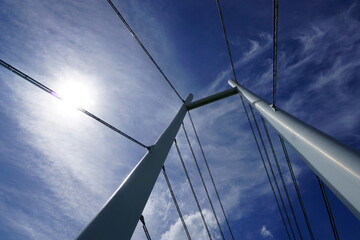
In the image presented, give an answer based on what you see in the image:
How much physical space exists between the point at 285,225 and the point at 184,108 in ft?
26.1

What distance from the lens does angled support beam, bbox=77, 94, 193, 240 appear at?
10.2ft

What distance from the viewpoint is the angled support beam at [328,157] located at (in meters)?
2.64

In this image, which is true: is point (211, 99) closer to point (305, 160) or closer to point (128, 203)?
point (305, 160)

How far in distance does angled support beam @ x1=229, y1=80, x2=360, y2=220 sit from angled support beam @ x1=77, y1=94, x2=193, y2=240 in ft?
10.4

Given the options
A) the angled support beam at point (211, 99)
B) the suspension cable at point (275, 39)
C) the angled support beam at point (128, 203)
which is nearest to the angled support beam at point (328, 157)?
the suspension cable at point (275, 39)

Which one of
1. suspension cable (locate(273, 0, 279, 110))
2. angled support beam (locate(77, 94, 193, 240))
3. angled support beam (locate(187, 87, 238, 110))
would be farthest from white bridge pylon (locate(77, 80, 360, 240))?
angled support beam (locate(187, 87, 238, 110))

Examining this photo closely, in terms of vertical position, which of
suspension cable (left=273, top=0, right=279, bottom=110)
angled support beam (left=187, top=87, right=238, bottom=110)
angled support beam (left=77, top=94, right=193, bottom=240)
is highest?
angled support beam (left=187, top=87, right=238, bottom=110)

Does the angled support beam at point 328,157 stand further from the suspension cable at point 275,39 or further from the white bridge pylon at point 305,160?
the suspension cable at point 275,39

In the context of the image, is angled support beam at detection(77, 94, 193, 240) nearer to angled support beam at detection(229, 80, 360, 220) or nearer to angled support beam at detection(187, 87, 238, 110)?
angled support beam at detection(229, 80, 360, 220)

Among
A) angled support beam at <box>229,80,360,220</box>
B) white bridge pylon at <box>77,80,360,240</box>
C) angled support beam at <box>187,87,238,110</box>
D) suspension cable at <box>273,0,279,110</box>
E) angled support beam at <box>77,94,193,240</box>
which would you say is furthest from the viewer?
angled support beam at <box>187,87,238,110</box>

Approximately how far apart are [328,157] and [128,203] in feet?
11.2

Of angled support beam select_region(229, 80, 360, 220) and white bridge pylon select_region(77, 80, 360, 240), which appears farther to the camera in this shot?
white bridge pylon select_region(77, 80, 360, 240)

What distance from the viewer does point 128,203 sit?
384 cm

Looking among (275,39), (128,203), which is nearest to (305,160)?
(275,39)
